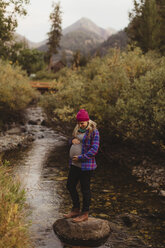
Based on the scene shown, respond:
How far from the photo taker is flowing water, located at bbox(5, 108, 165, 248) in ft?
24.2

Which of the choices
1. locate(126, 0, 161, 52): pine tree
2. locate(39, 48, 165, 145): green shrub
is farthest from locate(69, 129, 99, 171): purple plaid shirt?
locate(126, 0, 161, 52): pine tree

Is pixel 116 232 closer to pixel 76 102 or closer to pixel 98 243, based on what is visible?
pixel 98 243

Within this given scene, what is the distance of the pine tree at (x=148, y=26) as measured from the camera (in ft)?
139

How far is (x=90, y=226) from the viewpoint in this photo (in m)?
6.93

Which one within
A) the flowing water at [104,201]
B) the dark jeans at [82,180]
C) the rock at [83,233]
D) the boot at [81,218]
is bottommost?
the flowing water at [104,201]

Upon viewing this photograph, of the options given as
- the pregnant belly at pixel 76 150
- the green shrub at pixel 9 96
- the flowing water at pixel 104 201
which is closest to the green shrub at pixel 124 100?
the flowing water at pixel 104 201

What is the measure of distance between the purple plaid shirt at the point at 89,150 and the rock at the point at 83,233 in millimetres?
1639

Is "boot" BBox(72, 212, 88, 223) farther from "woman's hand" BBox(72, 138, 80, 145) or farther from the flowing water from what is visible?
"woman's hand" BBox(72, 138, 80, 145)

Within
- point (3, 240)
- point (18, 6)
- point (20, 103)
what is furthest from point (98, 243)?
point (20, 103)

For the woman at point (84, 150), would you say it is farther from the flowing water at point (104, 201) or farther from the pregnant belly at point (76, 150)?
the flowing water at point (104, 201)

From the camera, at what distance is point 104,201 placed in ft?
33.3

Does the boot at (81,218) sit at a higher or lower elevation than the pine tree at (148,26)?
lower

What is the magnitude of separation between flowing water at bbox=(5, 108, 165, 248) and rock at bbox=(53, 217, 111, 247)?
21cm

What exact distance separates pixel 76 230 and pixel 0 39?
1973 centimetres
